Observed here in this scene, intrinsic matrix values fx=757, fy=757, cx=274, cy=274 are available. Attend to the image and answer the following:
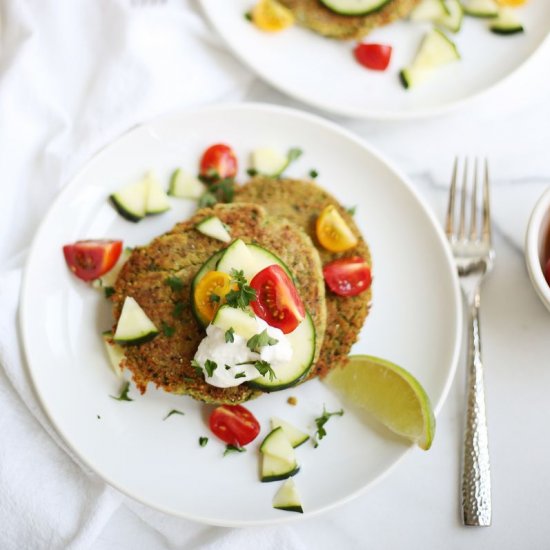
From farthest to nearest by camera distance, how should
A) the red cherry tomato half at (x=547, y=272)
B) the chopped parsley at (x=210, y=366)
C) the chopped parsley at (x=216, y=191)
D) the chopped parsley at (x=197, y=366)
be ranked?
the chopped parsley at (x=216, y=191), the red cherry tomato half at (x=547, y=272), the chopped parsley at (x=197, y=366), the chopped parsley at (x=210, y=366)

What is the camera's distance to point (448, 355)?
152 inches

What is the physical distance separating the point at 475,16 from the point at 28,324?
9.80 ft

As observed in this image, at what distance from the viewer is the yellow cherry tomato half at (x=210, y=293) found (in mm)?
3441

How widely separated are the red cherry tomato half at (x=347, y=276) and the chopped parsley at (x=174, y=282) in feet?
2.38

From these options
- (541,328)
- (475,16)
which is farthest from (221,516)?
(475,16)

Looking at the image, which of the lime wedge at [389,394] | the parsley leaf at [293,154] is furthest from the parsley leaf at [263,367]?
the parsley leaf at [293,154]

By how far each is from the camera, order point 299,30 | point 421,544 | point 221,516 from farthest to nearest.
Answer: point 299,30 < point 421,544 < point 221,516

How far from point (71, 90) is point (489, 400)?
2836 mm

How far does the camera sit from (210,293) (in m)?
3.49

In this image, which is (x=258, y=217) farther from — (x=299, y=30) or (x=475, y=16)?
(x=475, y=16)

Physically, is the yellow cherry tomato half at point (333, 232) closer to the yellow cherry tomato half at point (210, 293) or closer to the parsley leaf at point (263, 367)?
the yellow cherry tomato half at point (210, 293)

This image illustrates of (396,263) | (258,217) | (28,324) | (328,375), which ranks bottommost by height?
(328,375)

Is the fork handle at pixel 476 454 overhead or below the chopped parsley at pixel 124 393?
below

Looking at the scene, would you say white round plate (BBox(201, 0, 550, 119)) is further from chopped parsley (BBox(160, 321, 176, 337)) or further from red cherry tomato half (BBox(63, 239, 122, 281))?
chopped parsley (BBox(160, 321, 176, 337))
